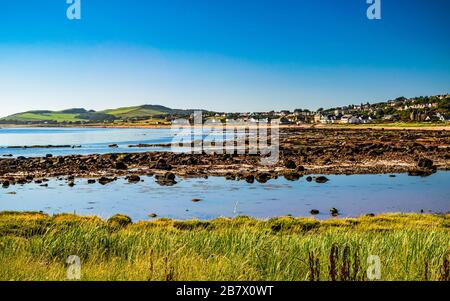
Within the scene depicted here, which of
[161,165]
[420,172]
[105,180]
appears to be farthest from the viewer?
[161,165]

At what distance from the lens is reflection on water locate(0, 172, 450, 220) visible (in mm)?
27500

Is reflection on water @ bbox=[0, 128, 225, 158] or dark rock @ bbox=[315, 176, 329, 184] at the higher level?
reflection on water @ bbox=[0, 128, 225, 158]

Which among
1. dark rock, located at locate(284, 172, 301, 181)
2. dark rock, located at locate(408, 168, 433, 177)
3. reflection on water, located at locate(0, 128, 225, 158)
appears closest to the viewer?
dark rock, located at locate(284, 172, 301, 181)

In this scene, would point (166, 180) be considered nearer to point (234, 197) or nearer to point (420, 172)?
point (234, 197)

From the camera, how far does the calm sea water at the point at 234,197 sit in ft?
90.3

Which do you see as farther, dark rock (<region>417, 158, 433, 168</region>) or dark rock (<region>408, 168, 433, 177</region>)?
dark rock (<region>417, 158, 433, 168</region>)

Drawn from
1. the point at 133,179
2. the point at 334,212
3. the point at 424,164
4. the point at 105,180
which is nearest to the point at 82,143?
the point at 105,180

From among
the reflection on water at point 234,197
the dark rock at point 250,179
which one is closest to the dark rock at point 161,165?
→ the reflection on water at point 234,197

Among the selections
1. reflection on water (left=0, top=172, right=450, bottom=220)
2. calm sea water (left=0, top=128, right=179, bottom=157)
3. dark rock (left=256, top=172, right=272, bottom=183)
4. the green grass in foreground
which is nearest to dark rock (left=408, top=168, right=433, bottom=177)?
reflection on water (left=0, top=172, right=450, bottom=220)

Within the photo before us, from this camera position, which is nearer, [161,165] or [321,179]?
[321,179]

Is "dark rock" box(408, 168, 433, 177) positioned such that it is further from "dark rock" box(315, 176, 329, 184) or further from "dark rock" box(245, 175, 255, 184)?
"dark rock" box(245, 175, 255, 184)

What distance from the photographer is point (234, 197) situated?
103 feet

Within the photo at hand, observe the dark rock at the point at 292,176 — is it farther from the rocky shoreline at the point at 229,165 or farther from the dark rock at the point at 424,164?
the dark rock at the point at 424,164
